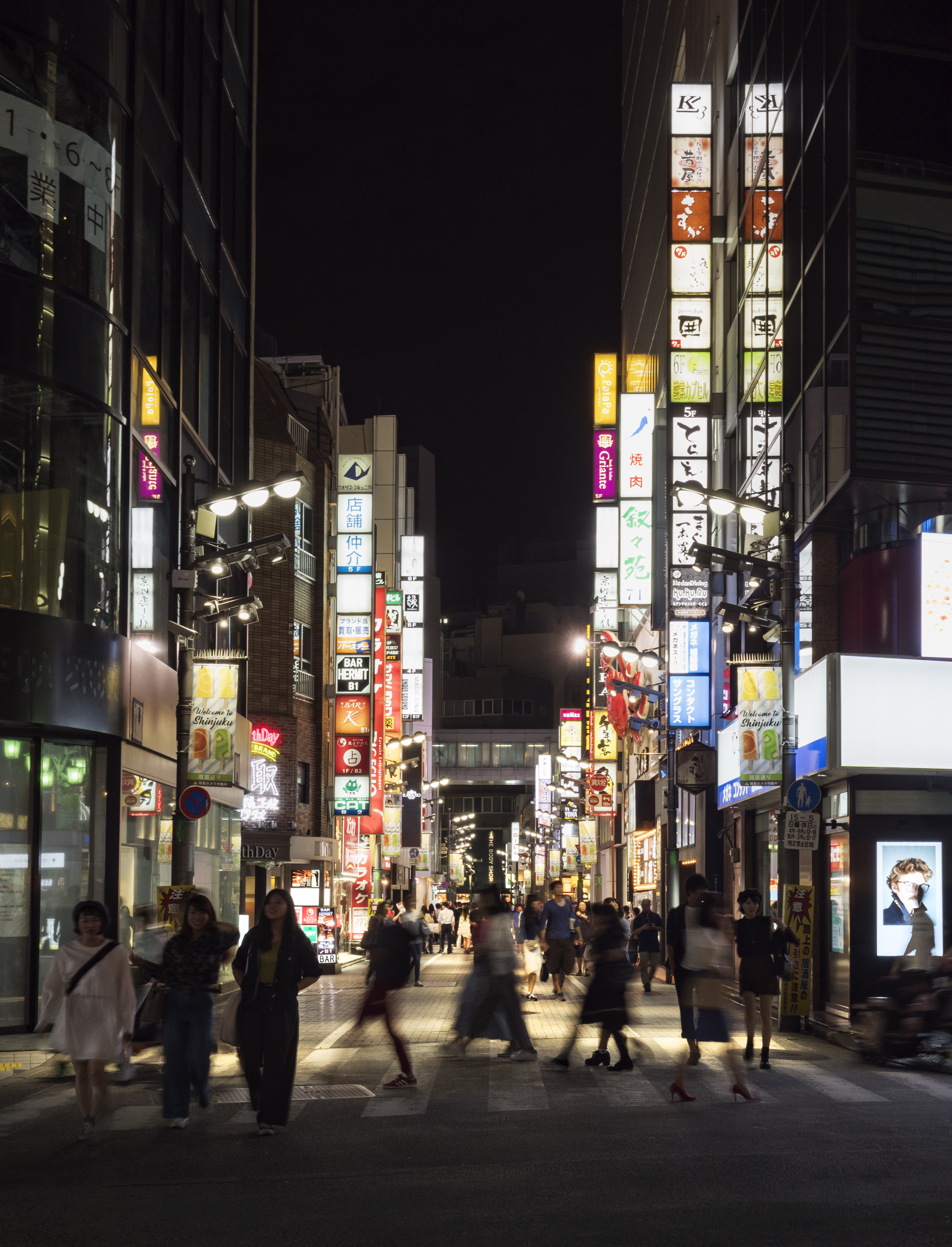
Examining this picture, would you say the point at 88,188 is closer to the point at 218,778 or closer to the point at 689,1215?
the point at 218,778

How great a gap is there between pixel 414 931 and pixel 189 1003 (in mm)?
11850

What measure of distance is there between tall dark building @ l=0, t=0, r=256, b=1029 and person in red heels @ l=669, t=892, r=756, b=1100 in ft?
21.2

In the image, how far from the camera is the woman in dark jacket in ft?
37.8

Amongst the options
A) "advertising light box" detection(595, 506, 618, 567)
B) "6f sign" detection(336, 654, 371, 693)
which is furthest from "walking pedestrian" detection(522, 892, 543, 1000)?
"advertising light box" detection(595, 506, 618, 567)

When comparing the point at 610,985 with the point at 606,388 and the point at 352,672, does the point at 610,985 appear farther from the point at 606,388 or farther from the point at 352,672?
the point at 606,388

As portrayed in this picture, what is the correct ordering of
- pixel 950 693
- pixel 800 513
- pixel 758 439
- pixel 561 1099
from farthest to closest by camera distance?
pixel 758 439, pixel 800 513, pixel 950 693, pixel 561 1099

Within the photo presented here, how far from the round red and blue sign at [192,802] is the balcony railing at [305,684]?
25391 millimetres

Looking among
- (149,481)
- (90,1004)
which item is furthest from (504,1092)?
(149,481)

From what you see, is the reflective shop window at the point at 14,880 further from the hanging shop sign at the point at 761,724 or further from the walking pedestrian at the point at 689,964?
the hanging shop sign at the point at 761,724

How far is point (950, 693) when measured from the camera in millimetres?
21875

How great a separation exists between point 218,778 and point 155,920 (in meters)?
4.99

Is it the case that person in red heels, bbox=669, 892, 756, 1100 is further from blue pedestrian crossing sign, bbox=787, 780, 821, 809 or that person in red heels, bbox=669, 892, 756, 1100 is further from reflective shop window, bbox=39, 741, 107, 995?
reflective shop window, bbox=39, 741, 107, 995

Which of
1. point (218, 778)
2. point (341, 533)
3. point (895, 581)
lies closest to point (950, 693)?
point (895, 581)

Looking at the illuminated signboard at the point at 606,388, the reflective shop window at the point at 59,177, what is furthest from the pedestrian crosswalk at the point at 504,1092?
the illuminated signboard at the point at 606,388
